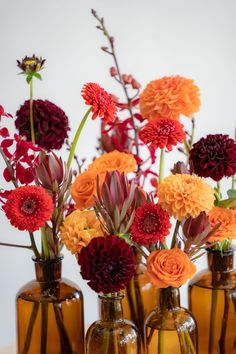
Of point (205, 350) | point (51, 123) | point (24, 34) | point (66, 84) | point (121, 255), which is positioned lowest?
point (205, 350)

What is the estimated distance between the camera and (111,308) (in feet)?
2.52

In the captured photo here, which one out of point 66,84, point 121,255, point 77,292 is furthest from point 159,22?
point 121,255

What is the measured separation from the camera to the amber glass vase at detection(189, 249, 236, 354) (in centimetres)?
90

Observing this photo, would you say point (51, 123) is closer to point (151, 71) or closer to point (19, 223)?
point (19, 223)

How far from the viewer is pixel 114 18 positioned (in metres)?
1.77

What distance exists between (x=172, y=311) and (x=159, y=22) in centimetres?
119

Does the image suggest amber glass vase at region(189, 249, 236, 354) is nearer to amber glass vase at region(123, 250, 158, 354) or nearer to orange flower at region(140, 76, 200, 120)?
amber glass vase at region(123, 250, 158, 354)

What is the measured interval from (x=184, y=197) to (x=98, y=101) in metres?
0.17

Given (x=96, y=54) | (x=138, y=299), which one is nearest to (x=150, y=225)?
(x=138, y=299)

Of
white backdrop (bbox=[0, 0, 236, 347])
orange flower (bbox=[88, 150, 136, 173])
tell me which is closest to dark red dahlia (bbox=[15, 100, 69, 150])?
orange flower (bbox=[88, 150, 136, 173])

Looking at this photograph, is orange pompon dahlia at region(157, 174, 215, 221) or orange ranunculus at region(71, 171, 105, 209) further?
orange ranunculus at region(71, 171, 105, 209)

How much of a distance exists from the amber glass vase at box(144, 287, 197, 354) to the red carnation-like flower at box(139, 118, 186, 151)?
0.18 m

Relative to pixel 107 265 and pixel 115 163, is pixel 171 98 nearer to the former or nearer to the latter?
pixel 115 163

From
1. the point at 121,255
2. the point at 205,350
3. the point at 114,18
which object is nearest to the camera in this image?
the point at 121,255
